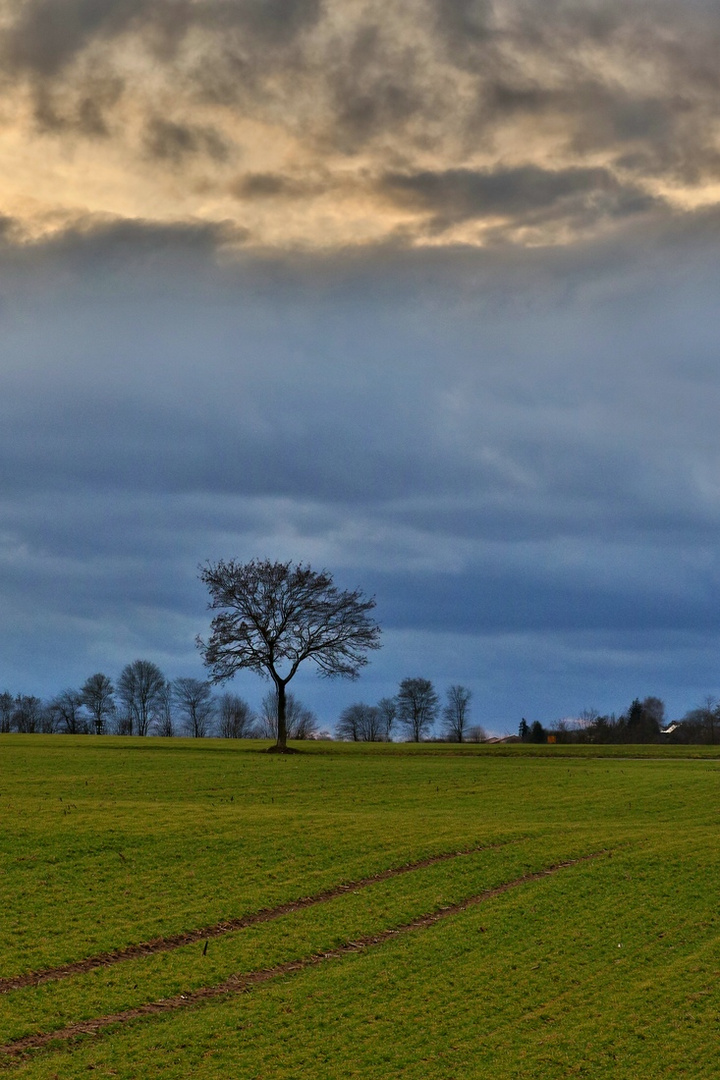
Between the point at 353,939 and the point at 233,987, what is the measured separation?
3933 millimetres

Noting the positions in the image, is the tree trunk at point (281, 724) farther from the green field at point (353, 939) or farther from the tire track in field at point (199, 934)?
the tire track in field at point (199, 934)

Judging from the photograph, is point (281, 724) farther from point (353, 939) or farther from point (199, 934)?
point (353, 939)

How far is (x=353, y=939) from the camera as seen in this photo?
2442 centimetres

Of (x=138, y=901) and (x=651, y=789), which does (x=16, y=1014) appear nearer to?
(x=138, y=901)

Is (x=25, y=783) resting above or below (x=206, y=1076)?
above

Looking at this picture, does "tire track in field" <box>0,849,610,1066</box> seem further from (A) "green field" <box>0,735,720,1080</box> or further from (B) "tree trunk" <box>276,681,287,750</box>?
(B) "tree trunk" <box>276,681,287,750</box>

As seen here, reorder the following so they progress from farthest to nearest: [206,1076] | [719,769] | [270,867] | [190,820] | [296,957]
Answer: [719,769] < [190,820] < [270,867] < [296,957] < [206,1076]

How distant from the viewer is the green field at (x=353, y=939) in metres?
18.4

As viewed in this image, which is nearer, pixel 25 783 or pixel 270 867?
pixel 270 867

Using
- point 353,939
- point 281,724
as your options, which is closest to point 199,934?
point 353,939

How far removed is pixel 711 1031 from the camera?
1958cm

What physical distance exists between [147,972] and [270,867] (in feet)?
27.9

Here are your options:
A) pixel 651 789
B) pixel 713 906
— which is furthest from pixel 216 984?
pixel 651 789

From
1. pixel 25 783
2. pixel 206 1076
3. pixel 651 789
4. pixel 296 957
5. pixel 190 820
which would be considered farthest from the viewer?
pixel 651 789
